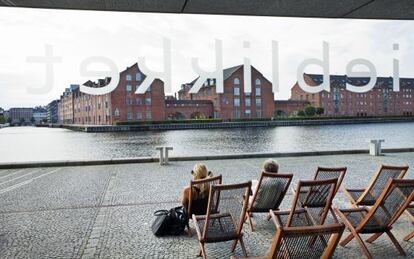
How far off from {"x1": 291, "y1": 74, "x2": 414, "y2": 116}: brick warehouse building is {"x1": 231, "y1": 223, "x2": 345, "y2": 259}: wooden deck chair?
347 feet

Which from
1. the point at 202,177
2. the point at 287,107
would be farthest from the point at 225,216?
the point at 287,107

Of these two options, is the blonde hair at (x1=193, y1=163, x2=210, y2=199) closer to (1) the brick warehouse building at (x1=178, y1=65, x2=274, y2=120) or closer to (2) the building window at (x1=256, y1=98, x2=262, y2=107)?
(1) the brick warehouse building at (x1=178, y1=65, x2=274, y2=120)

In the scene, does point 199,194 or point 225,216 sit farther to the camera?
Result: point 199,194

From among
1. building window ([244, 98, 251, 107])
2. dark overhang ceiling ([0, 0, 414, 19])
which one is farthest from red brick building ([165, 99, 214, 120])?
dark overhang ceiling ([0, 0, 414, 19])

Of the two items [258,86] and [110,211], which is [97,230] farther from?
[258,86]

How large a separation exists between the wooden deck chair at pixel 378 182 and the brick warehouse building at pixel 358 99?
103m

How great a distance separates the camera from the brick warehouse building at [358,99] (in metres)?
108

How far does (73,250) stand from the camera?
4.83m

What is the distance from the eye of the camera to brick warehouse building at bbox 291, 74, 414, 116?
10819 cm

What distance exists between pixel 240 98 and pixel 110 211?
77.5 m

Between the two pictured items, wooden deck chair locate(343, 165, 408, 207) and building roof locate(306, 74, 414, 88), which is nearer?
wooden deck chair locate(343, 165, 408, 207)

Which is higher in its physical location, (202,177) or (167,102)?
(167,102)

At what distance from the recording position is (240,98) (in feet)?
273

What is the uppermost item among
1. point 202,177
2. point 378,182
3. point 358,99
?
point 358,99
